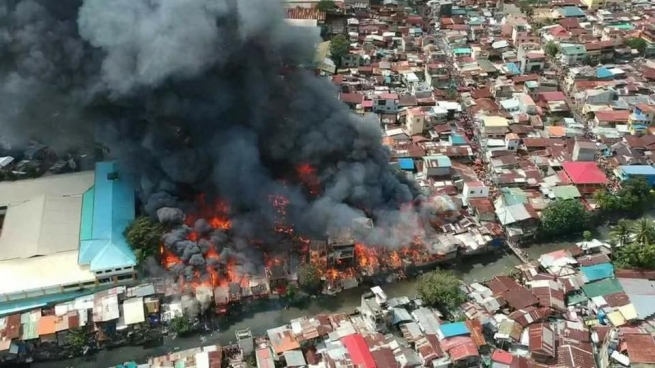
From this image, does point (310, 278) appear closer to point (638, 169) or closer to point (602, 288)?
point (602, 288)

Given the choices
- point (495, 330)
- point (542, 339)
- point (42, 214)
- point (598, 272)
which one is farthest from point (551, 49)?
point (42, 214)

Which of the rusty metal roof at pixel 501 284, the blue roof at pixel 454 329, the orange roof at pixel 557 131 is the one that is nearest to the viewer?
the blue roof at pixel 454 329

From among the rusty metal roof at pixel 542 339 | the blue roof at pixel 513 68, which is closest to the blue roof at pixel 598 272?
the rusty metal roof at pixel 542 339

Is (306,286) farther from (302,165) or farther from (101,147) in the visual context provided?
(101,147)

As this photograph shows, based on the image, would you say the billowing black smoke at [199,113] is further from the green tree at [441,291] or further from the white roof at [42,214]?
the green tree at [441,291]

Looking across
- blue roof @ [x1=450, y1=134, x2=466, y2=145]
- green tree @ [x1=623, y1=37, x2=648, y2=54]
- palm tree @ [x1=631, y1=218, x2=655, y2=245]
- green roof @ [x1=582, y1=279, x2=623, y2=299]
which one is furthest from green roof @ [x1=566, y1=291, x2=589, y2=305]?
green tree @ [x1=623, y1=37, x2=648, y2=54]

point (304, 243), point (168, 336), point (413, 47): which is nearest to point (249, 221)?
point (304, 243)
